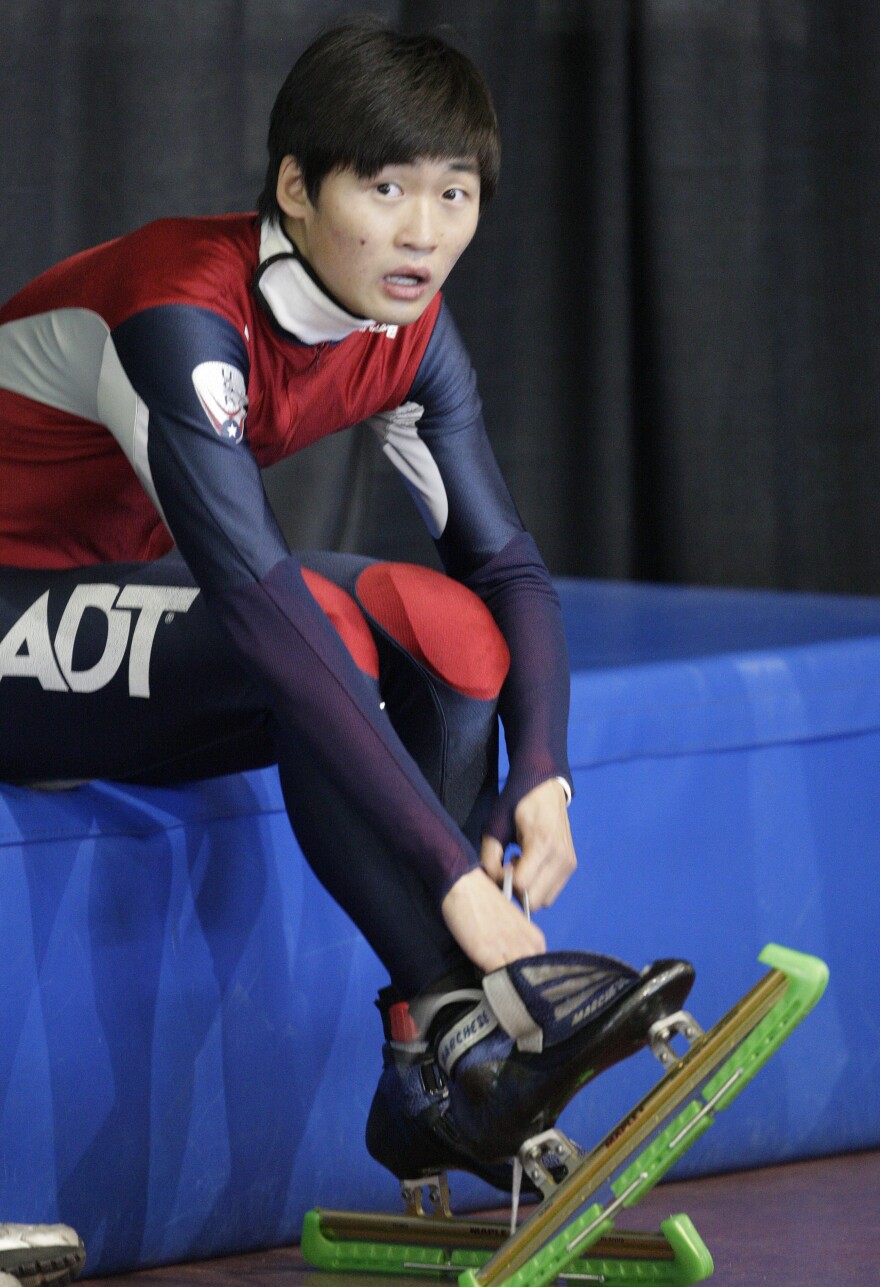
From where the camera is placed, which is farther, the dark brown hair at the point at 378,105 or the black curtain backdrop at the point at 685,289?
the black curtain backdrop at the point at 685,289

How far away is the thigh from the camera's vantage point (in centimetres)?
113

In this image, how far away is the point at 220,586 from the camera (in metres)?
1.05

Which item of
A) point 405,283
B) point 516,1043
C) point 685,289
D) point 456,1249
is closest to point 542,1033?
point 516,1043

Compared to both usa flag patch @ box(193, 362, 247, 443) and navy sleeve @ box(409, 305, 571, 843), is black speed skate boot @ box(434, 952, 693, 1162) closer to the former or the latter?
navy sleeve @ box(409, 305, 571, 843)

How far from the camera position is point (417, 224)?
3.64 ft

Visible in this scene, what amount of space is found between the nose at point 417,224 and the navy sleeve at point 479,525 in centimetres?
14

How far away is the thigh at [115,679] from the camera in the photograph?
1.13 metres

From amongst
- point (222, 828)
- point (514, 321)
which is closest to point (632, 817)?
point (222, 828)

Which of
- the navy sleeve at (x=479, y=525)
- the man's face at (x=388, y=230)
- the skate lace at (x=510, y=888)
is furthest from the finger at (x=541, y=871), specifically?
the man's face at (x=388, y=230)

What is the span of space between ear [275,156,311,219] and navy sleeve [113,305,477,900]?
0.10 metres

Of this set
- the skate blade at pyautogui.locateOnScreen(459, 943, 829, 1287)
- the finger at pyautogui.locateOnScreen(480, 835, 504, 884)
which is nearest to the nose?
the finger at pyautogui.locateOnScreen(480, 835, 504, 884)

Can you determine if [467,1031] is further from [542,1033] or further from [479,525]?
[479,525]

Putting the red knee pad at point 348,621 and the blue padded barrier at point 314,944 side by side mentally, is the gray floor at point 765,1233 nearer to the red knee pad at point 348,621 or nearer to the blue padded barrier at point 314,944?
the blue padded barrier at point 314,944

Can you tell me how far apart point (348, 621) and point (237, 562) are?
0.08m
